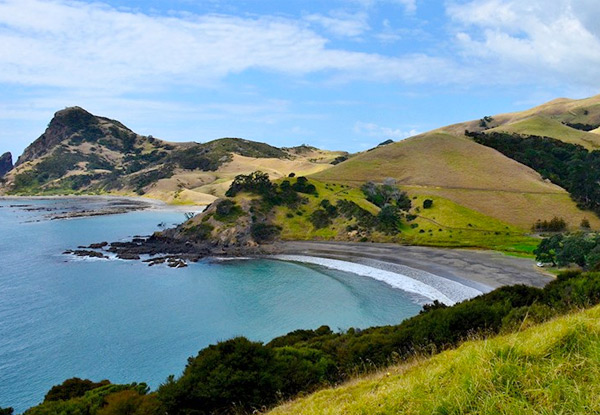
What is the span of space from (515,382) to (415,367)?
5687mm

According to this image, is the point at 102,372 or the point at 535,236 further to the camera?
the point at 535,236

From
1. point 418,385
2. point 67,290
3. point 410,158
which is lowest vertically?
point 67,290

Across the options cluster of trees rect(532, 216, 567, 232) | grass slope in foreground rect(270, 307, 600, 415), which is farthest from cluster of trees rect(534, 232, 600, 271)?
grass slope in foreground rect(270, 307, 600, 415)

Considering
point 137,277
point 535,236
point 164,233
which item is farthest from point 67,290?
point 535,236

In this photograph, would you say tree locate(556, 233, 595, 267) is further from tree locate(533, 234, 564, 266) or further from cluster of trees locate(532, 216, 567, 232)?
cluster of trees locate(532, 216, 567, 232)

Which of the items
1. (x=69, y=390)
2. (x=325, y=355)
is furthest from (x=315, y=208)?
(x=325, y=355)

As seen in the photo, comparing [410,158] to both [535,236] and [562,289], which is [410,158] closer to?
[535,236]

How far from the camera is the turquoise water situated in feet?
115

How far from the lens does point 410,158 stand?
14750 cm

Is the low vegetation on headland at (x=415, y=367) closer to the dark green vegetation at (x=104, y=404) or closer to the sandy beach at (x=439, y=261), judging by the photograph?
the dark green vegetation at (x=104, y=404)

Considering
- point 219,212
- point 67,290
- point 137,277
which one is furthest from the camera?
point 219,212

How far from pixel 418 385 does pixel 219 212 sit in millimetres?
93902

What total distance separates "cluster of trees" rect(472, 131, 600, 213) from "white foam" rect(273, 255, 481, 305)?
245ft

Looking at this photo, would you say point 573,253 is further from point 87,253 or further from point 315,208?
point 87,253
